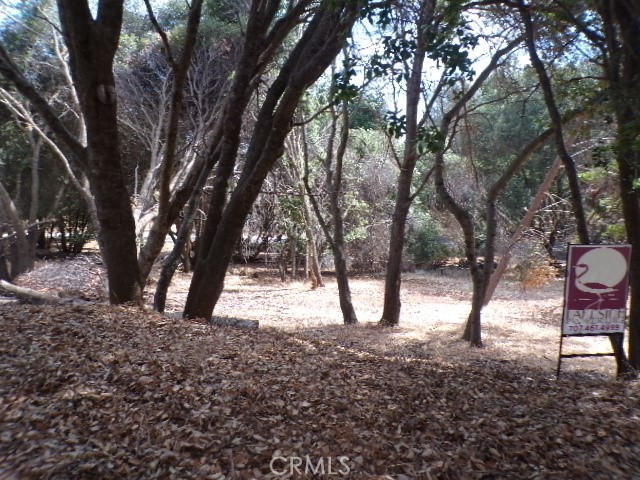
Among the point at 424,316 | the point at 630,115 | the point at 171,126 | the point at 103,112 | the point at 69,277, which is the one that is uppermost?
the point at 630,115

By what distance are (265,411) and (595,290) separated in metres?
3.76

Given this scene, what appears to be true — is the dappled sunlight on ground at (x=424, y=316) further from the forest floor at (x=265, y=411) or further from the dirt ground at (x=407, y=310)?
the forest floor at (x=265, y=411)

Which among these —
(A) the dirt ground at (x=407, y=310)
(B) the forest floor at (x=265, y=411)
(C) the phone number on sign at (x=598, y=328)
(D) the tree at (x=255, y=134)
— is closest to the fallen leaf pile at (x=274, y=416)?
(B) the forest floor at (x=265, y=411)

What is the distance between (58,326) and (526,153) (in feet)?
26.2

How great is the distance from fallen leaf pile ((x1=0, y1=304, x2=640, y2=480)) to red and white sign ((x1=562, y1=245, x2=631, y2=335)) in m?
0.61

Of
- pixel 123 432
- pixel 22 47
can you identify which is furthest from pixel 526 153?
pixel 22 47

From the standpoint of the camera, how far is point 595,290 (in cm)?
545

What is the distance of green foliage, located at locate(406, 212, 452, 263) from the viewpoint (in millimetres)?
23344

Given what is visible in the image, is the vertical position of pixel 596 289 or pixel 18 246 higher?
pixel 596 289

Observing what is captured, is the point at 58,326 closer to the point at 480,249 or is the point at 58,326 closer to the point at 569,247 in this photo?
the point at 569,247

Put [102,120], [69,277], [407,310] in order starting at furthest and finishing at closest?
[407,310] → [69,277] → [102,120]

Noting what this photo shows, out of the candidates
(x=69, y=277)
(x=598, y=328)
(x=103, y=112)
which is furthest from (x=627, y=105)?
(x=69, y=277)

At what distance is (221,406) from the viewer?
369 cm

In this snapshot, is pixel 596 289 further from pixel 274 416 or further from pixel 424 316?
pixel 424 316
